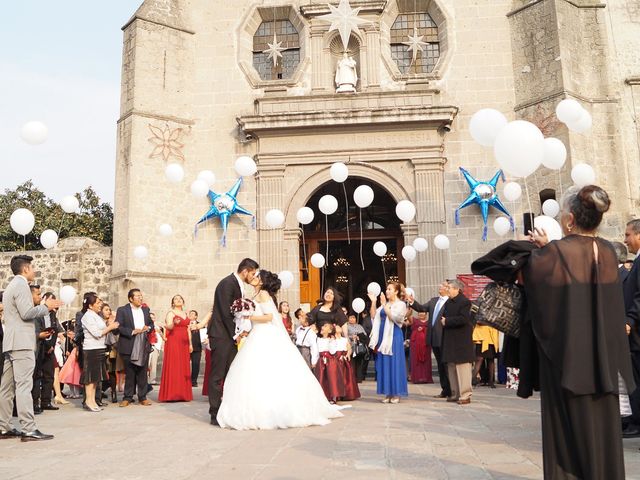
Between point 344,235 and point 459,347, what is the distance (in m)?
10.3

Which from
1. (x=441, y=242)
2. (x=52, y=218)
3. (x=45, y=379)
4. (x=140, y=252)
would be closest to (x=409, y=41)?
(x=441, y=242)

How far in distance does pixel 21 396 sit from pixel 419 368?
8.60m

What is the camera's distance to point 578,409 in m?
3.12

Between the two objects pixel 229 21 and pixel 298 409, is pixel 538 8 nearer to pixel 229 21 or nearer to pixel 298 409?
pixel 229 21

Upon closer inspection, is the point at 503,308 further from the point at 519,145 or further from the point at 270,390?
the point at 270,390

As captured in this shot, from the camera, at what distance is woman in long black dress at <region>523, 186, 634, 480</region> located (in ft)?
10.1

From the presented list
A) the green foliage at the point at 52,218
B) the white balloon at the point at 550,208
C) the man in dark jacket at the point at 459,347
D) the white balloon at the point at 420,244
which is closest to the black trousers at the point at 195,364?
the white balloon at the point at 420,244

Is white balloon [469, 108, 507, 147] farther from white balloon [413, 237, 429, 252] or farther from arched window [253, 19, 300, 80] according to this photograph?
arched window [253, 19, 300, 80]

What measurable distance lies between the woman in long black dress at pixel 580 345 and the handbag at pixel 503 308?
0.12 metres

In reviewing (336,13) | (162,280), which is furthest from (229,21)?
(162,280)

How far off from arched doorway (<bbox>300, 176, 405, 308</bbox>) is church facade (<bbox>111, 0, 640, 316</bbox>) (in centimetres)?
27

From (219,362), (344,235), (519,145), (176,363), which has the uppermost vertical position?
(344,235)

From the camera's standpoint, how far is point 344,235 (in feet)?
Result: 61.4

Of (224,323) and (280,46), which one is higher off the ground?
(280,46)
